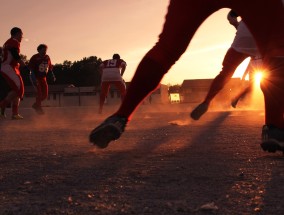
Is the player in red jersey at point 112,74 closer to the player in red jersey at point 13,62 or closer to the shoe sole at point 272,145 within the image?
the player in red jersey at point 13,62

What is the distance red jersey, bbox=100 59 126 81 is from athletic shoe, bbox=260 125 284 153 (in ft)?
34.8

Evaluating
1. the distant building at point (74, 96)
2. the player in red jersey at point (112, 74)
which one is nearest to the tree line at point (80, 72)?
the distant building at point (74, 96)

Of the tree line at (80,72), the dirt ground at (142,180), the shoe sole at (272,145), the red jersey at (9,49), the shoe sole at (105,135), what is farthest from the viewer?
the tree line at (80,72)

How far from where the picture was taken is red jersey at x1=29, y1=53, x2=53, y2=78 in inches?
497

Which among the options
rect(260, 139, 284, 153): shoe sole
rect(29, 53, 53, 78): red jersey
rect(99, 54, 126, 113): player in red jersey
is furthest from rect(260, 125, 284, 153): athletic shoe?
rect(99, 54, 126, 113): player in red jersey

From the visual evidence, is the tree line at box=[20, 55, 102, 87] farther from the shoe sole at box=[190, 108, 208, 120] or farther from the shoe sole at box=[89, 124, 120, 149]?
the shoe sole at box=[89, 124, 120, 149]

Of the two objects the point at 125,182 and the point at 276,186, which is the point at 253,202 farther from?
the point at 125,182

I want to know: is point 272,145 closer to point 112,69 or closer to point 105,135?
point 105,135

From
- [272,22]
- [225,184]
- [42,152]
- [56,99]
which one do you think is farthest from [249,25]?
[56,99]

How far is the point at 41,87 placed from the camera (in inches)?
507

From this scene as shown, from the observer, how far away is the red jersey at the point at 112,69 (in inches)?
545

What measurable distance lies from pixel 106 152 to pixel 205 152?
0.77 m

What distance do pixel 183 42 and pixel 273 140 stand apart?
2.91 ft

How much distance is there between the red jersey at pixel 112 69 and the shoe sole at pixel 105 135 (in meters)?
11.0
